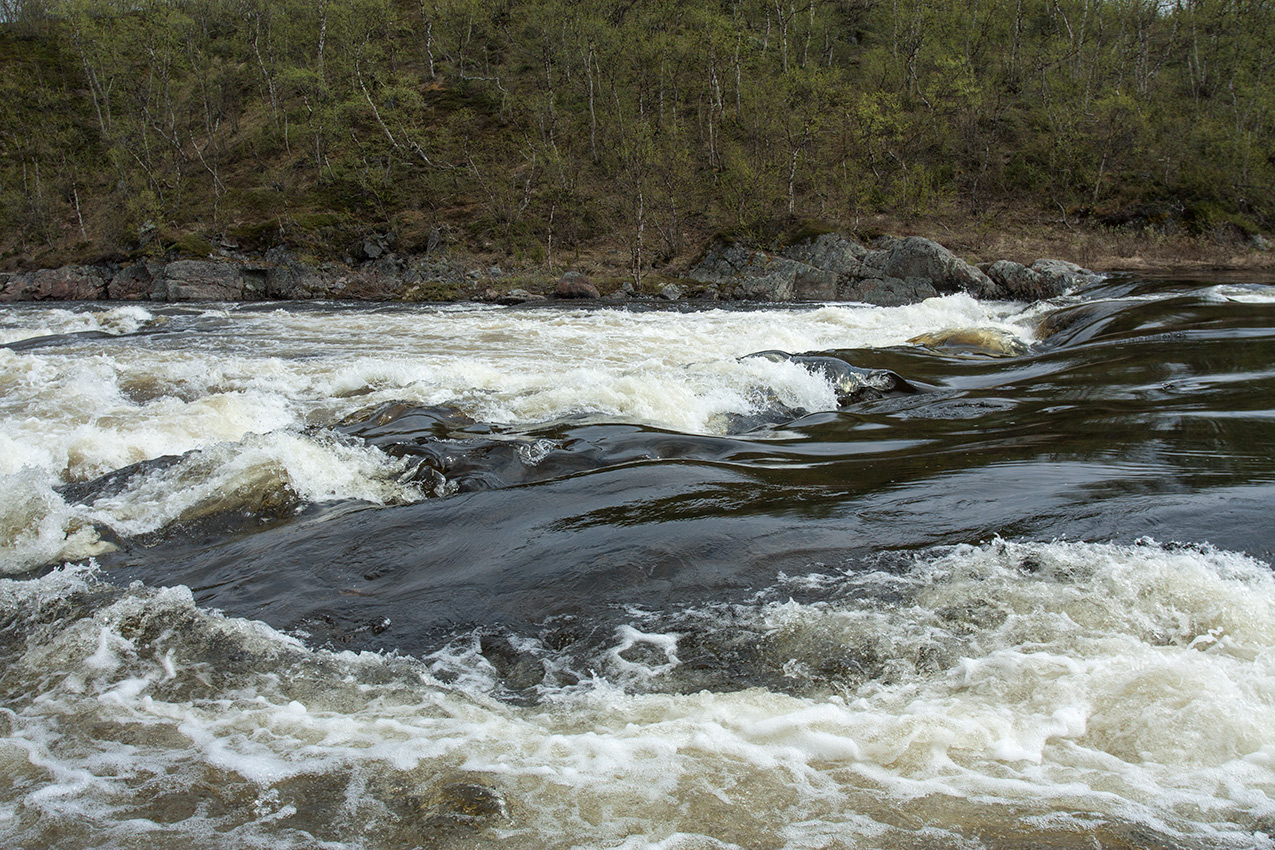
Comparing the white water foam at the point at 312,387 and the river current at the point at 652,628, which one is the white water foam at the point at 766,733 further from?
the white water foam at the point at 312,387

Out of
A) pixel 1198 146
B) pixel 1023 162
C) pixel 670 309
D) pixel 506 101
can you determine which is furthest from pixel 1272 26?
pixel 506 101

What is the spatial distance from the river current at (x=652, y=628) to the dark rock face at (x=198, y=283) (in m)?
24.3

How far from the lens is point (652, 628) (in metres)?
4.03

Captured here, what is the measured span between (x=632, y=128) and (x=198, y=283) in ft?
60.2

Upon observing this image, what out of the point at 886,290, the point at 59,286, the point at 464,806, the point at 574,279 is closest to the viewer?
the point at 464,806

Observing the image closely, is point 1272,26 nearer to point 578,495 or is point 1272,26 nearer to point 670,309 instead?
point 670,309

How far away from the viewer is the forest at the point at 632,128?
30672 mm

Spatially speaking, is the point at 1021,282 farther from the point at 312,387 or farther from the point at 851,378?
the point at 312,387

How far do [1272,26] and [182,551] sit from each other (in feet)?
145

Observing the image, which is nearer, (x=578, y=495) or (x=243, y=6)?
(x=578, y=495)

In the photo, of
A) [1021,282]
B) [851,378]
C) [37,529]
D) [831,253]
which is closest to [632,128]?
[831,253]

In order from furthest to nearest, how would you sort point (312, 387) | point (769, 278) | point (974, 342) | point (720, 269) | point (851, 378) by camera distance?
point (720, 269) → point (769, 278) → point (974, 342) → point (312, 387) → point (851, 378)

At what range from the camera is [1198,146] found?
98.3 feet

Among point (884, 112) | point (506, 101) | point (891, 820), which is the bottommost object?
point (891, 820)
